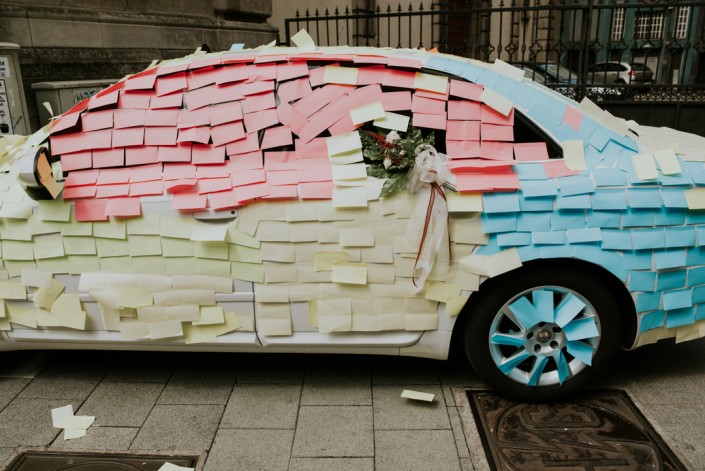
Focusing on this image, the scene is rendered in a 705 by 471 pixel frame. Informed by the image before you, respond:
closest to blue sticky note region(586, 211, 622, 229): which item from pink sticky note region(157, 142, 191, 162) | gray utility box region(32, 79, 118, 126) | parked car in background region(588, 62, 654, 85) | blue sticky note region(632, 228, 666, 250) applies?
blue sticky note region(632, 228, 666, 250)

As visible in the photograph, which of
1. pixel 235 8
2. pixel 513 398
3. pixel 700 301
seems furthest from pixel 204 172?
pixel 235 8

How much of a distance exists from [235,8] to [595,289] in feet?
29.8

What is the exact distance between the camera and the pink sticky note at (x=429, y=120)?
3111 millimetres

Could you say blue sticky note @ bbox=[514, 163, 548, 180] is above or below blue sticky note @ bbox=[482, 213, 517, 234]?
above

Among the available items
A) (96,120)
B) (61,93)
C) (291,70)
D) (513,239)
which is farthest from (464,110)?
(61,93)

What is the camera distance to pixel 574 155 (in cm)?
305

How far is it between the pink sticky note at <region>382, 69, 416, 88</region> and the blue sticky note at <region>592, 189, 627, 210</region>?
104cm

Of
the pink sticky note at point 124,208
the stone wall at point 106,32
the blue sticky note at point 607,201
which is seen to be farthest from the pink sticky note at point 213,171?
the stone wall at point 106,32

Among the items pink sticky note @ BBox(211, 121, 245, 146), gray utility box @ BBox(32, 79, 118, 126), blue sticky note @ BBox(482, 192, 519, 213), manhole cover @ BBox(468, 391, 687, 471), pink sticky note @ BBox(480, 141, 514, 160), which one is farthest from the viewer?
gray utility box @ BBox(32, 79, 118, 126)

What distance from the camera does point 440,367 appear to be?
360 cm

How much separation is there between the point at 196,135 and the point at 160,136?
19 cm

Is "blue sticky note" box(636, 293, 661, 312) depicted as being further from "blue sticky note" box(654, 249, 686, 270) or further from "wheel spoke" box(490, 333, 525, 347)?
"wheel spoke" box(490, 333, 525, 347)

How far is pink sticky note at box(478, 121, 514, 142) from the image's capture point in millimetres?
3086

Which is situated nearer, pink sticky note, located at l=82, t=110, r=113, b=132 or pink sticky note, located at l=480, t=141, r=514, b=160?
pink sticky note, located at l=480, t=141, r=514, b=160
